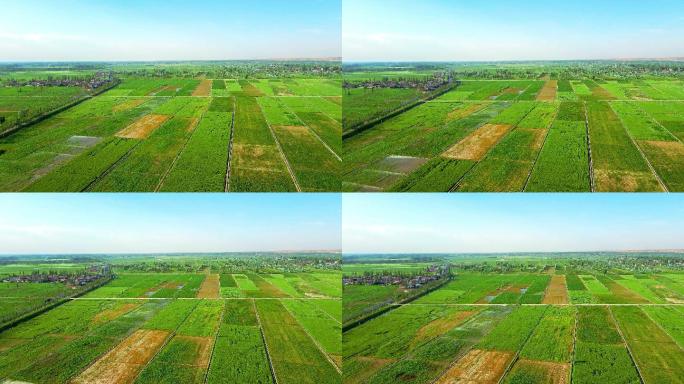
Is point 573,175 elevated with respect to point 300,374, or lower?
elevated

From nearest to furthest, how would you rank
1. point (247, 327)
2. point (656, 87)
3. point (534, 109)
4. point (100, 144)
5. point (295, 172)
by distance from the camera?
point (295, 172), point (247, 327), point (100, 144), point (534, 109), point (656, 87)

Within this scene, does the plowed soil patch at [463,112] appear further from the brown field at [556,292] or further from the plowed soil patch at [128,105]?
the plowed soil patch at [128,105]

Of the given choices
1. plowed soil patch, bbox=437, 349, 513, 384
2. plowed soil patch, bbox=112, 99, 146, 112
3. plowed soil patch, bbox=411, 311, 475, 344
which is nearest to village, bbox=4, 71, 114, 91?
plowed soil patch, bbox=112, 99, 146, 112

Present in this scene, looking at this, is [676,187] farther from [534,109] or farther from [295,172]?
[295,172]

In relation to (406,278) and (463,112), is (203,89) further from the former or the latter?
(406,278)

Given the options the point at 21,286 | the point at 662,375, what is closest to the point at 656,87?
the point at 662,375

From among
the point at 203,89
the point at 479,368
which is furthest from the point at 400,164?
the point at 203,89

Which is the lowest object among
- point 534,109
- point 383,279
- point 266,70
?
point 383,279
